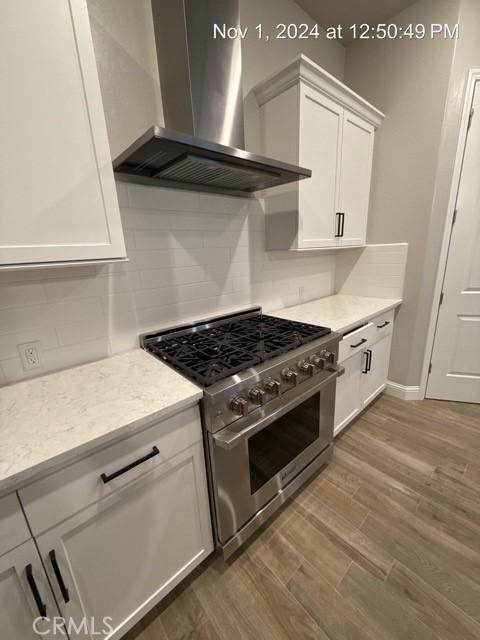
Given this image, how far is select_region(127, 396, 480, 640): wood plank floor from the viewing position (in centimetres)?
104

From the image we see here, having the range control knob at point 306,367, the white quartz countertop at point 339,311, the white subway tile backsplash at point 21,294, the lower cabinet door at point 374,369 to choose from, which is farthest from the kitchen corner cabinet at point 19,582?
the lower cabinet door at point 374,369

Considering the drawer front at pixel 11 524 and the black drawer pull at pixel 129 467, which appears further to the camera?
the black drawer pull at pixel 129 467

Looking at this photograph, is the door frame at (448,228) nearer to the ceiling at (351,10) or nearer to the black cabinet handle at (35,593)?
the ceiling at (351,10)

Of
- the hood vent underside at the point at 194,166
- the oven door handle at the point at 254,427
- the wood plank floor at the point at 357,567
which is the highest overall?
the hood vent underside at the point at 194,166

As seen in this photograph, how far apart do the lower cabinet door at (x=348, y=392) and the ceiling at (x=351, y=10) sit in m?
2.41

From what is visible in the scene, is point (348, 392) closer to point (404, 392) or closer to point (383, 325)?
point (383, 325)

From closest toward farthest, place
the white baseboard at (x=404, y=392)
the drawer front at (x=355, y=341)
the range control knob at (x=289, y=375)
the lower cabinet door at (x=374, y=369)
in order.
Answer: the range control knob at (x=289, y=375) < the drawer front at (x=355, y=341) < the lower cabinet door at (x=374, y=369) < the white baseboard at (x=404, y=392)

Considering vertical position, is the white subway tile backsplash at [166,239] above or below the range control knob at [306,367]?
above

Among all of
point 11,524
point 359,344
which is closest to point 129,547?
point 11,524

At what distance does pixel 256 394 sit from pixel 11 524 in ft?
2.59

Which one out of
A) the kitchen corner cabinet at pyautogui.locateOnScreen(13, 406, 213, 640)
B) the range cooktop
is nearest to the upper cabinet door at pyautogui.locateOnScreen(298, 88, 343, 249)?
the range cooktop

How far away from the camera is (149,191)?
1330 millimetres

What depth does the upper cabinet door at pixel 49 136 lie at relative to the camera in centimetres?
74

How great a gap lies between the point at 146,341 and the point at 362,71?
2719 millimetres
